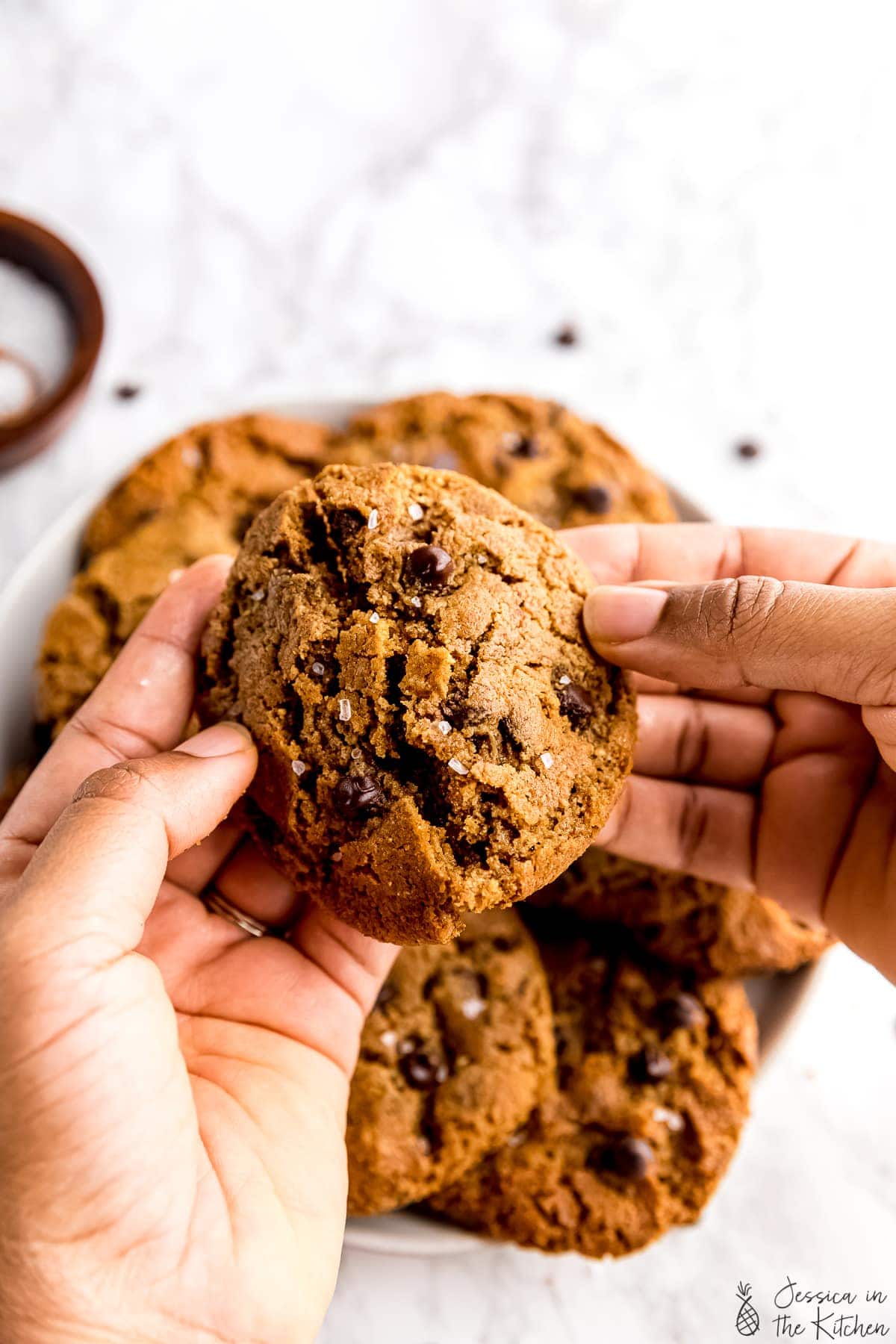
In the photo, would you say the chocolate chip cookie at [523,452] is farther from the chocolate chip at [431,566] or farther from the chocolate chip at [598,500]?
the chocolate chip at [431,566]

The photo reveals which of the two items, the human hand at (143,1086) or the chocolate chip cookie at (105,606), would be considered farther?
the chocolate chip cookie at (105,606)

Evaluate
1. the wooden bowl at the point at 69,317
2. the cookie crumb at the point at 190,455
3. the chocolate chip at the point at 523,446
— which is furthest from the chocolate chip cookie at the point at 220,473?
the chocolate chip at the point at 523,446

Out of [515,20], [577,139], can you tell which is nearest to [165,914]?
[577,139]

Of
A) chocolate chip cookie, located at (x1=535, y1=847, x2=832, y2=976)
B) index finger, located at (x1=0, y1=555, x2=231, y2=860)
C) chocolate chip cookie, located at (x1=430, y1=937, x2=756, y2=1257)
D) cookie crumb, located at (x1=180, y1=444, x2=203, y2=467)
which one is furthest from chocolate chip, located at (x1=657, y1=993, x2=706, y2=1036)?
cookie crumb, located at (x1=180, y1=444, x2=203, y2=467)

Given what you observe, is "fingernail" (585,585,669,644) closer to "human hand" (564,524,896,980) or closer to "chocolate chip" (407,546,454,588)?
"human hand" (564,524,896,980)

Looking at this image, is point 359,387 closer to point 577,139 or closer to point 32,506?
point 32,506

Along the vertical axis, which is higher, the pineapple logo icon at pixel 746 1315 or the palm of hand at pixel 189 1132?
the palm of hand at pixel 189 1132

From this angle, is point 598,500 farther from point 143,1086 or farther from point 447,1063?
point 143,1086
